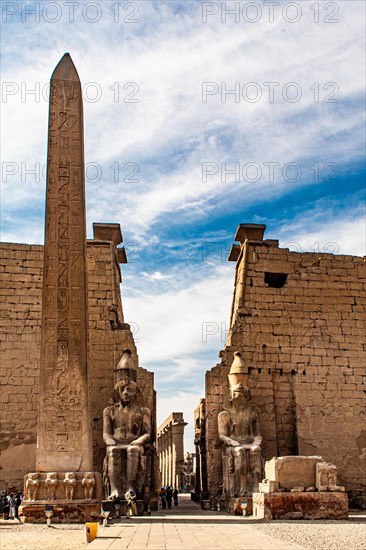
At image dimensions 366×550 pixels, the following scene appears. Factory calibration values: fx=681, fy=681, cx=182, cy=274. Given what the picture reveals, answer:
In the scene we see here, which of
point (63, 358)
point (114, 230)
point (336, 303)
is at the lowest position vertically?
point (63, 358)

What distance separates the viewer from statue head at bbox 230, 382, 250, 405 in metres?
11.3

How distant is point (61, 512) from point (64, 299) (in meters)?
2.49

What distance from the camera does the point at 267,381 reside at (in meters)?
12.4

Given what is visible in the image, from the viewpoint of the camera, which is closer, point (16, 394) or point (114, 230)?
point (16, 394)

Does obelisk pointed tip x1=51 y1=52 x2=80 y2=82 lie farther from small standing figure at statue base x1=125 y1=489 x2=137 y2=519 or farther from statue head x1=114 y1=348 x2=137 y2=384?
small standing figure at statue base x1=125 y1=489 x2=137 y2=519

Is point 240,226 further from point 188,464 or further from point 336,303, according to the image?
point 188,464

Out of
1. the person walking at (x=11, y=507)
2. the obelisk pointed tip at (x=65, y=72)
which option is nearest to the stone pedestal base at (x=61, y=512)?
the person walking at (x=11, y=507)

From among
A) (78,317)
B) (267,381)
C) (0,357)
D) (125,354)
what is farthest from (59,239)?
(267,381)

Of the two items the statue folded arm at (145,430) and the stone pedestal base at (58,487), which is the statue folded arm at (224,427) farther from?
the stone pedestal base at (58,487)

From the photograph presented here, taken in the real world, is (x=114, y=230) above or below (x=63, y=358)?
above

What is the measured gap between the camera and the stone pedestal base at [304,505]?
829 cm

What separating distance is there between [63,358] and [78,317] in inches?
20.9

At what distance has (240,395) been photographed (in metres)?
11.3

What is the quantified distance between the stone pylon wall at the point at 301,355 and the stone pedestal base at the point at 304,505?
315 centimetres
